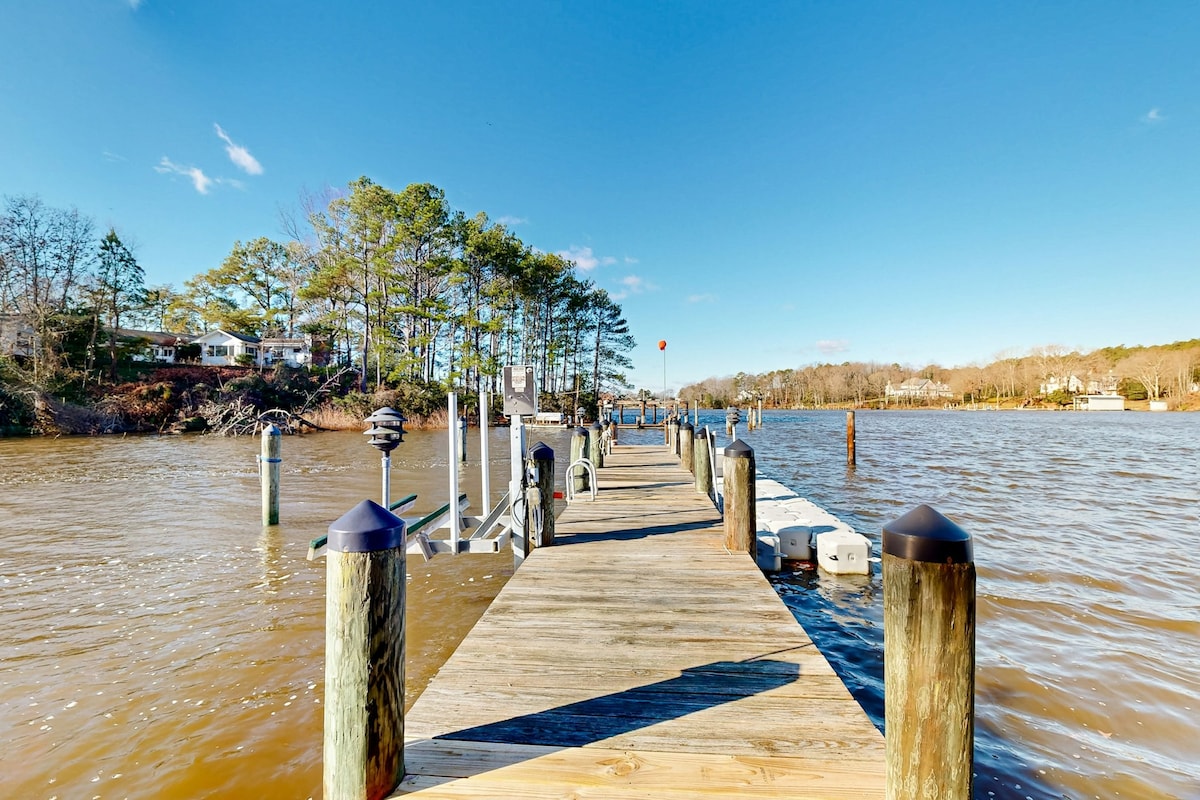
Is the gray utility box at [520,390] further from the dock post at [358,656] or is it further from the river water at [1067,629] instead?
the dock post at [358,656]

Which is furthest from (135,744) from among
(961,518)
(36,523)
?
(961,518)

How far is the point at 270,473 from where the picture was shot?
24.4 feet

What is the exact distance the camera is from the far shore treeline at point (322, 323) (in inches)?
904

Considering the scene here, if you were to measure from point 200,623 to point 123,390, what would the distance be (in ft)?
91.0

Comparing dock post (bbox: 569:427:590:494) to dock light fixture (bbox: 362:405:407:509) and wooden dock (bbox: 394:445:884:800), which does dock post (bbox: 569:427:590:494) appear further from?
wooden dock (bbox: 394:445:884:800)

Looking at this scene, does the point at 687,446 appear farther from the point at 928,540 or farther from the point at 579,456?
the point at 928,540

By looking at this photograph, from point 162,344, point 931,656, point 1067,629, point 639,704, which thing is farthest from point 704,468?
point 162,344

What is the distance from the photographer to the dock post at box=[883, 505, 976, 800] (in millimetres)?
1437

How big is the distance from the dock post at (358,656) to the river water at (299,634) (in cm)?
129

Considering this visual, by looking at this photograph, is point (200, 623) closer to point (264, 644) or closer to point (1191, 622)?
point (264, 644)

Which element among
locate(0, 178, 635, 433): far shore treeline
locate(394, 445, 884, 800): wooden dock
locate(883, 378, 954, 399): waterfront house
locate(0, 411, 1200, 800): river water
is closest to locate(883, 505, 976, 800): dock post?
locate(394, 445, 884, 800): wooden dock

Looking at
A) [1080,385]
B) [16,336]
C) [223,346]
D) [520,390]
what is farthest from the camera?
[1080,385]

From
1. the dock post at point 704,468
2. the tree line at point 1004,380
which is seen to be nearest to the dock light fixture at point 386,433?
the dock post at point 704,468

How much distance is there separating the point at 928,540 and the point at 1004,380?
108264mm
